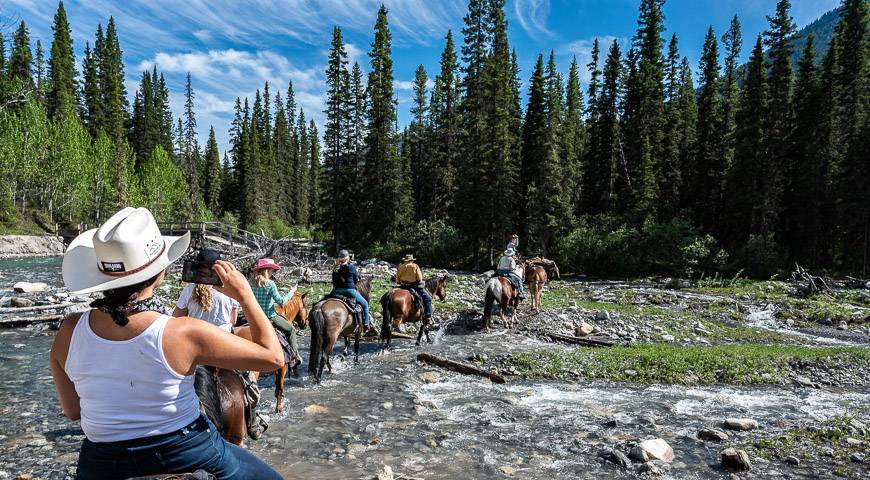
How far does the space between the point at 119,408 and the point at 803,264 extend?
4607 cm

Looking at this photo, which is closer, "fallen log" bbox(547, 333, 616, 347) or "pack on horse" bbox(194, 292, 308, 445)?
"pack on horse" bbox(194, 292, 308, 445)

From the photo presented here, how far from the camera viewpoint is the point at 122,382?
2254 mm

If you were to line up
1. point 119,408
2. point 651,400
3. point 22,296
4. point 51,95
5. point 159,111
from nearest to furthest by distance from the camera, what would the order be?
point 119,408, point 651,400, point 22,296, point 51,95, point 159,111

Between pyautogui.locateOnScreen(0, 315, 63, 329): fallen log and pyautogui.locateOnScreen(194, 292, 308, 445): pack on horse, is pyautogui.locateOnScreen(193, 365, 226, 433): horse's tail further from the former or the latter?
pyautogui.locateOnScreen(0, 315, 63, 329): fallen log

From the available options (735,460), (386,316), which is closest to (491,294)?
(386,316)

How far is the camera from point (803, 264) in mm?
37062

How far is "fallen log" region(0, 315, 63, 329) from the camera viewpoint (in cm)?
1466

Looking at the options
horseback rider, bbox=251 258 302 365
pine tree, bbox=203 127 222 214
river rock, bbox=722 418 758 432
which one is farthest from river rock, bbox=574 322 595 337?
pine tree, bbox=203 127 222 214

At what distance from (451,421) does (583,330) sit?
28.2 feet

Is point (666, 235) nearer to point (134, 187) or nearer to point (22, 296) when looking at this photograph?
point (22, 296)

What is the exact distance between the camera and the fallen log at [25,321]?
14.7 metres

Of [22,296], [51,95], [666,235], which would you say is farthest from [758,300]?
[51,95]

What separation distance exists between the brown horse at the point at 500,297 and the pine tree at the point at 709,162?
3365 centimetres

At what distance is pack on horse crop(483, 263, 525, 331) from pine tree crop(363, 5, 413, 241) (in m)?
29.8
